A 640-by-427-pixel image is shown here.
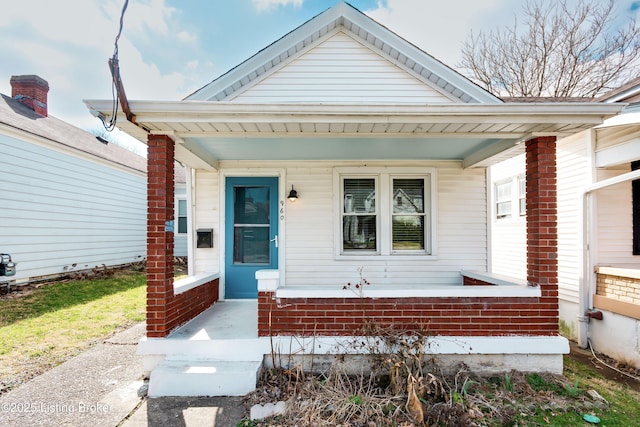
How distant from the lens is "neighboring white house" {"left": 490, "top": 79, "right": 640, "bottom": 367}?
4270mm

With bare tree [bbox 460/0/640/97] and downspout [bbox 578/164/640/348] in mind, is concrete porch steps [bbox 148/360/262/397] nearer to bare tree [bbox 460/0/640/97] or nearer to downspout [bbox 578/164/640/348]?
downspout [bbox 578/164/640/348]

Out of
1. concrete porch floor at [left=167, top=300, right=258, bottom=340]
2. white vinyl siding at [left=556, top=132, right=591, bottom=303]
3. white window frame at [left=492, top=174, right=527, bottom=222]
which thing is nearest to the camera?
concrete porch floor at [left=167, top=300, right=258, bottom=340]

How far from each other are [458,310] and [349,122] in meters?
2.46

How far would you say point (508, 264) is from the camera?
7.63 metres

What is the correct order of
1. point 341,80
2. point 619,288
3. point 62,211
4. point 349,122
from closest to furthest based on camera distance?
point 349,122 < point 619,288 < point 341,80 < point 62,211

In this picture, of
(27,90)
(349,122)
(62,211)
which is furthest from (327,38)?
(27,90)

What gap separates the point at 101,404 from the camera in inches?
119

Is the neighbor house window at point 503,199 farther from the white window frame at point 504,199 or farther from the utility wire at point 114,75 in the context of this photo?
the utility wire at point 114,75

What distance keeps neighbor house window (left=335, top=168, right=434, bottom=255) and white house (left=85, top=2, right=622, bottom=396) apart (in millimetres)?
25

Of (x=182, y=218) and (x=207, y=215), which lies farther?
(x=182, y=218)

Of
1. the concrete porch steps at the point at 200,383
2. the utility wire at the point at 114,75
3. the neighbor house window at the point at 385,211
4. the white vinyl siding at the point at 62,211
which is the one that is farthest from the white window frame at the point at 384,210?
the white vinyl siding at the point at 62,211

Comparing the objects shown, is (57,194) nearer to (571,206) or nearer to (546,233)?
(546,233)

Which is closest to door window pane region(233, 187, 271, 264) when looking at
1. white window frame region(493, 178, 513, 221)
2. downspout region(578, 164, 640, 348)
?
downspout region(578, 164, 640, 348)

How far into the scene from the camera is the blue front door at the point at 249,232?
537 centimetres
